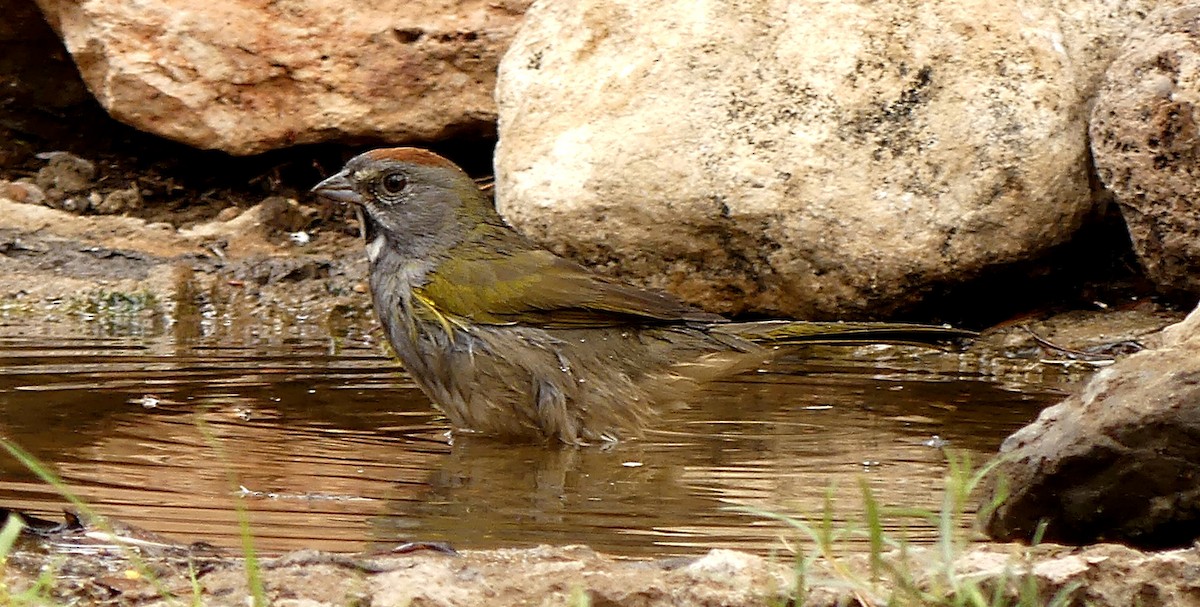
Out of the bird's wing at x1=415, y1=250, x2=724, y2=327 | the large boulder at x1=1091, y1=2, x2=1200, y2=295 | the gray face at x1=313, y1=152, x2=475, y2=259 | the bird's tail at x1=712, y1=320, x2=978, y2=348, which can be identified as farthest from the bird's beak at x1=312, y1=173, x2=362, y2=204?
the large boulder at x1=1091, y1=2, x2=1200, y2=295

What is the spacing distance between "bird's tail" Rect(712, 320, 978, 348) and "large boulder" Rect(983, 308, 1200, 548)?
78.2 inches

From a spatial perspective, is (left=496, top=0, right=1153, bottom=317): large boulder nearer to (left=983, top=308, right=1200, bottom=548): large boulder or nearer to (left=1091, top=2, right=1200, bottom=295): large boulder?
(left=1091, top=2, right=1200, bottom=295): large boulder

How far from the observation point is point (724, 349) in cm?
586

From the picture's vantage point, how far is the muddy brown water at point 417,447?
3926mm

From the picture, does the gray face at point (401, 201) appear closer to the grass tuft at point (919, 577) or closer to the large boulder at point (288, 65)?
the large boulder at point (288, 65)

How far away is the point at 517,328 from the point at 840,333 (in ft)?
3.39

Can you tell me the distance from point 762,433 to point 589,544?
64.4 inches

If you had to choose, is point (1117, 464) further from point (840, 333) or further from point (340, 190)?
point (340, 190)

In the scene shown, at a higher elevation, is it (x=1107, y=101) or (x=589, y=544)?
(x=1107, y=101)

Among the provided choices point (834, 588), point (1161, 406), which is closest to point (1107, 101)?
point (1161, 406)

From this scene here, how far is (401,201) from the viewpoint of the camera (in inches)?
233

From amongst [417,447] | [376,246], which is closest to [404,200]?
[376,246]

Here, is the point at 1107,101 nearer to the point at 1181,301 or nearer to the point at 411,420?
the point at 1181,301

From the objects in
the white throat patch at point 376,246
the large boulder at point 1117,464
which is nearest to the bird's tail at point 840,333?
the white throat patch at point 376,246
